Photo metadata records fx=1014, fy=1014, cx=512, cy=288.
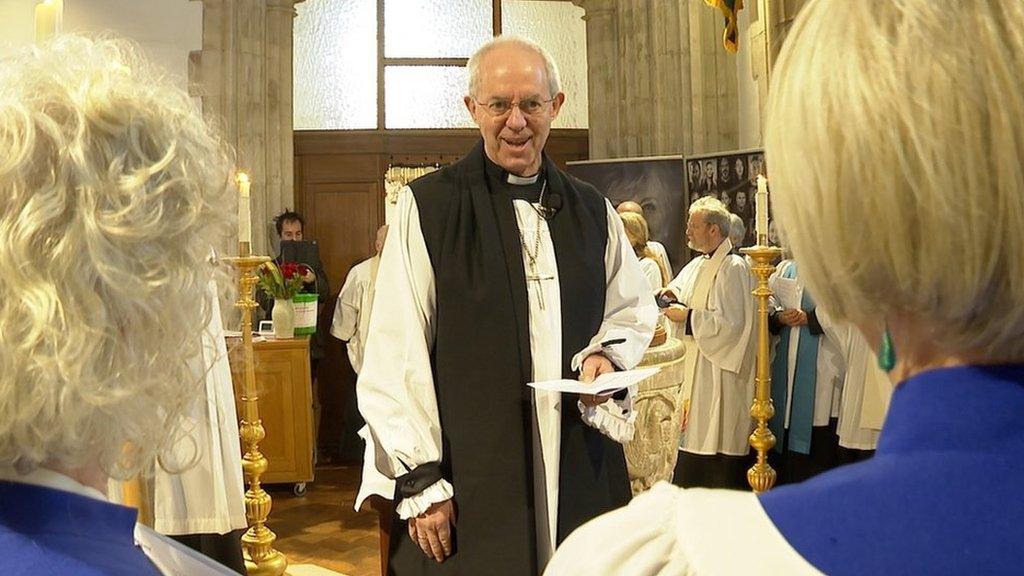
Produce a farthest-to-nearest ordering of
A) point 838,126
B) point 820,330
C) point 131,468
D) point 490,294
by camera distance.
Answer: point 820,330 < point 490,294 < point 131,468 < point 838,126

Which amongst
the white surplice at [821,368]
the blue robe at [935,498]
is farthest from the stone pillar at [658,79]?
the blue robe at [935,498]

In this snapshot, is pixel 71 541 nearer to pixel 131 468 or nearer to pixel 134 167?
pixel 131 468

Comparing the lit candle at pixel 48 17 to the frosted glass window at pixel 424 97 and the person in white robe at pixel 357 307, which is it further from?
the frosted glass window at pixel 424 97

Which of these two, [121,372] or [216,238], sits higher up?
[216,238]

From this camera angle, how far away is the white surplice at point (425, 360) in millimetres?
2221

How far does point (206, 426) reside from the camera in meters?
3.06

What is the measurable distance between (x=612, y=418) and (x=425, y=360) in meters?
0.46

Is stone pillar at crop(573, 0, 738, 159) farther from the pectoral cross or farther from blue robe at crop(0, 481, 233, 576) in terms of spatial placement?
blue robe at crop(0, 481, 233, 576)

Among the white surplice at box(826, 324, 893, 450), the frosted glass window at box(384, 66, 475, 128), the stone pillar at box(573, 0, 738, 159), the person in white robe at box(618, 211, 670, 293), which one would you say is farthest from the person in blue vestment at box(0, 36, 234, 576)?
the frosted glass window at box(384, 66, 475, 128)

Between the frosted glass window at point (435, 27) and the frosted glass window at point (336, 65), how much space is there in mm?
218

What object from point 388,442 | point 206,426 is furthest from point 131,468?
point 206,426

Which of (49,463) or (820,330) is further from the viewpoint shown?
(820,330)

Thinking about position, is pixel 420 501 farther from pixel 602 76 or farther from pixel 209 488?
pixel 602 76

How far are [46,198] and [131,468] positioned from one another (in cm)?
27
